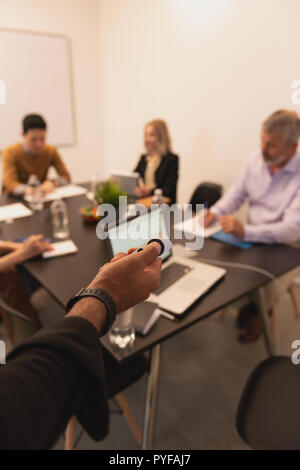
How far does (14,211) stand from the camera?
211 centimetres

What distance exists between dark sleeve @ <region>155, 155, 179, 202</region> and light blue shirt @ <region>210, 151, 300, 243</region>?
21.2 inches

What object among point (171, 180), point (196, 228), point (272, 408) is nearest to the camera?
point (272, 408)

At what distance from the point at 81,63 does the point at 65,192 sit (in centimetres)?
219

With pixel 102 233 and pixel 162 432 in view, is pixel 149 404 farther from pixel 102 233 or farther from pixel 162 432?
pixel 102 233

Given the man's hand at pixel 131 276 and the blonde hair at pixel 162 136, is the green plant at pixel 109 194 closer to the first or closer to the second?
the blonde hair at pixel 162 136

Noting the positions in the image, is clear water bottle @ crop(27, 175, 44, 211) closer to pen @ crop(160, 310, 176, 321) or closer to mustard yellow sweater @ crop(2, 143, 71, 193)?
mustard yellow sweater @ crop(2, 143, 71, 193)

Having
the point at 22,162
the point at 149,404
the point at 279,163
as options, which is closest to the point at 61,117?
the point at 22,162

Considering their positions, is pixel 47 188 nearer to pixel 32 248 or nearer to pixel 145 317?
pixel 32 248

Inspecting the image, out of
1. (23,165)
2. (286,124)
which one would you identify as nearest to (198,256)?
(286,124)

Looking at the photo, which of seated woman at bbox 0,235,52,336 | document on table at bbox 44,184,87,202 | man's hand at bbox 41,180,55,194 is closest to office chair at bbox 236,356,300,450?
seated woman at bbox 0,235,52,336

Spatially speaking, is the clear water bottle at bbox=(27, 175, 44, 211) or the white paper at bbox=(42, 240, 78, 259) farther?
the clear water bottle at bbox=(27, 175, 44, 211)

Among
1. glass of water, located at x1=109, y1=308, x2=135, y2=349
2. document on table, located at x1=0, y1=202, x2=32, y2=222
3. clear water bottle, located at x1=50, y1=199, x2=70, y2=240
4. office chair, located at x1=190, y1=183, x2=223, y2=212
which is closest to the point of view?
glass of water, located at x1=109, y1=308, x2=135, y2=349

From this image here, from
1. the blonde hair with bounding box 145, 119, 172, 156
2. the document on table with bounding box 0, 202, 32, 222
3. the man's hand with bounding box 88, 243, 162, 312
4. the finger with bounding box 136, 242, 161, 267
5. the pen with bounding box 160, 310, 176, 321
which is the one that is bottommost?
the pen with bounding box 160, 310, 176, 321

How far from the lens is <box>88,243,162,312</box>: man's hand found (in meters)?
0.50
